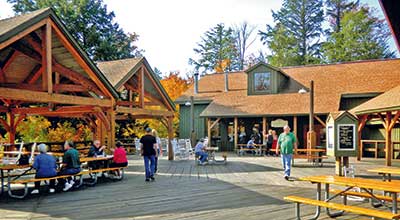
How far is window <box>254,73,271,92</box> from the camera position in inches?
977

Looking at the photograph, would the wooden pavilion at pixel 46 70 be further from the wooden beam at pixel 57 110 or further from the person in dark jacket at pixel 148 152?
the person in dark jacket at pixel 148 152

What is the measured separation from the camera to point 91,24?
99.1ft

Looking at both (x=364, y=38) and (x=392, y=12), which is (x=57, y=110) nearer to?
(x=392, y=12)

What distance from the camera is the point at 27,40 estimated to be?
34.1 feet

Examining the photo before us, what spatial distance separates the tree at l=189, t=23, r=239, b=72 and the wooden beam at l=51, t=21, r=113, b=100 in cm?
3158

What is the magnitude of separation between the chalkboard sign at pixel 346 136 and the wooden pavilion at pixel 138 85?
7.74 metres

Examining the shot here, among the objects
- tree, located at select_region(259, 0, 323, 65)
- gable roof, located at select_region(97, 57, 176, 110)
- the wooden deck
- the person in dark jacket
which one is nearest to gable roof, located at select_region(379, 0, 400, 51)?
the wooden deck

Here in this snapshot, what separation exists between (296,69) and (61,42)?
19328 millimetres

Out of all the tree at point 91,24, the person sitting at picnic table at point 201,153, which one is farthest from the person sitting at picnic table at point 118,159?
the tree at point 91,24

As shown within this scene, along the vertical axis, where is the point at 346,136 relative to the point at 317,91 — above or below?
below

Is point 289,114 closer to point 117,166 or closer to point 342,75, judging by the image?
point 342,75

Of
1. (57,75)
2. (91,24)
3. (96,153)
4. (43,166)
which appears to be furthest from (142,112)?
(91,24)

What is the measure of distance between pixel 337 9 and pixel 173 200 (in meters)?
38.6

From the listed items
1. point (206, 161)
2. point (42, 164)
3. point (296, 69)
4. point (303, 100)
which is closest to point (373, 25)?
point (296, 69)
